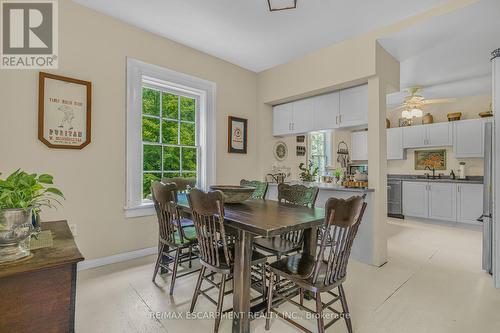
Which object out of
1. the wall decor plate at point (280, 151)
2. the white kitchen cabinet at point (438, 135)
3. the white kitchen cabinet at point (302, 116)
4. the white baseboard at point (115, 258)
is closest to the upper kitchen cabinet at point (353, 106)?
the white kitchen cabinet at point (302, 116)

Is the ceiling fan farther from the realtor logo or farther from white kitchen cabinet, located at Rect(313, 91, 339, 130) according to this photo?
the realtor logo

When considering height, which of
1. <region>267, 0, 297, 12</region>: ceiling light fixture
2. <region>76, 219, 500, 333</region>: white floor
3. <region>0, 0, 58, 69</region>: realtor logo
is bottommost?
<region>76, 219, 500, 333</region>: white floor

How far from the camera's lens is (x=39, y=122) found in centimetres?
244

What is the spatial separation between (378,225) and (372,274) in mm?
579

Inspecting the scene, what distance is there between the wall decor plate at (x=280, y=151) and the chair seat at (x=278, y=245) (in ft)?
8.11

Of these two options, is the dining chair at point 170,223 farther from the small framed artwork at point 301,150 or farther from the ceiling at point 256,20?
the small framed artwork at point 301,150

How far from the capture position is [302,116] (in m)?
4.10

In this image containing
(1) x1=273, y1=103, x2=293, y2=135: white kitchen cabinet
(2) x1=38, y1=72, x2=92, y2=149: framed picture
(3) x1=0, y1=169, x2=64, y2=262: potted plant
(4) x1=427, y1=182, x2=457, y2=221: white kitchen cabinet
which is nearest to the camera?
(3) x1=0, y1=169, x2=64, y2=262: potted plant

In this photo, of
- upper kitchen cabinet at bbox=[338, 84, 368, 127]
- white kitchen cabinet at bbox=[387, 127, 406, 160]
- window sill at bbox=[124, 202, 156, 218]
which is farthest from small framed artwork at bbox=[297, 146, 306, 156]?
window sill at bbox=[124, 202, 156, 218]

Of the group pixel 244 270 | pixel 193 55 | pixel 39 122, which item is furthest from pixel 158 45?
pixel 244 270

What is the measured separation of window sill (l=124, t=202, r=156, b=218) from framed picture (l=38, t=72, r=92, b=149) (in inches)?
35.1

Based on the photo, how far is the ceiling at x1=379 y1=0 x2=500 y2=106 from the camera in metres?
2.62

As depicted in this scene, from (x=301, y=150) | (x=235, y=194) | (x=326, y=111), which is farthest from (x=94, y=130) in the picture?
(x=301, y=150)

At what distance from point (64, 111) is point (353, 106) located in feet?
11.2
